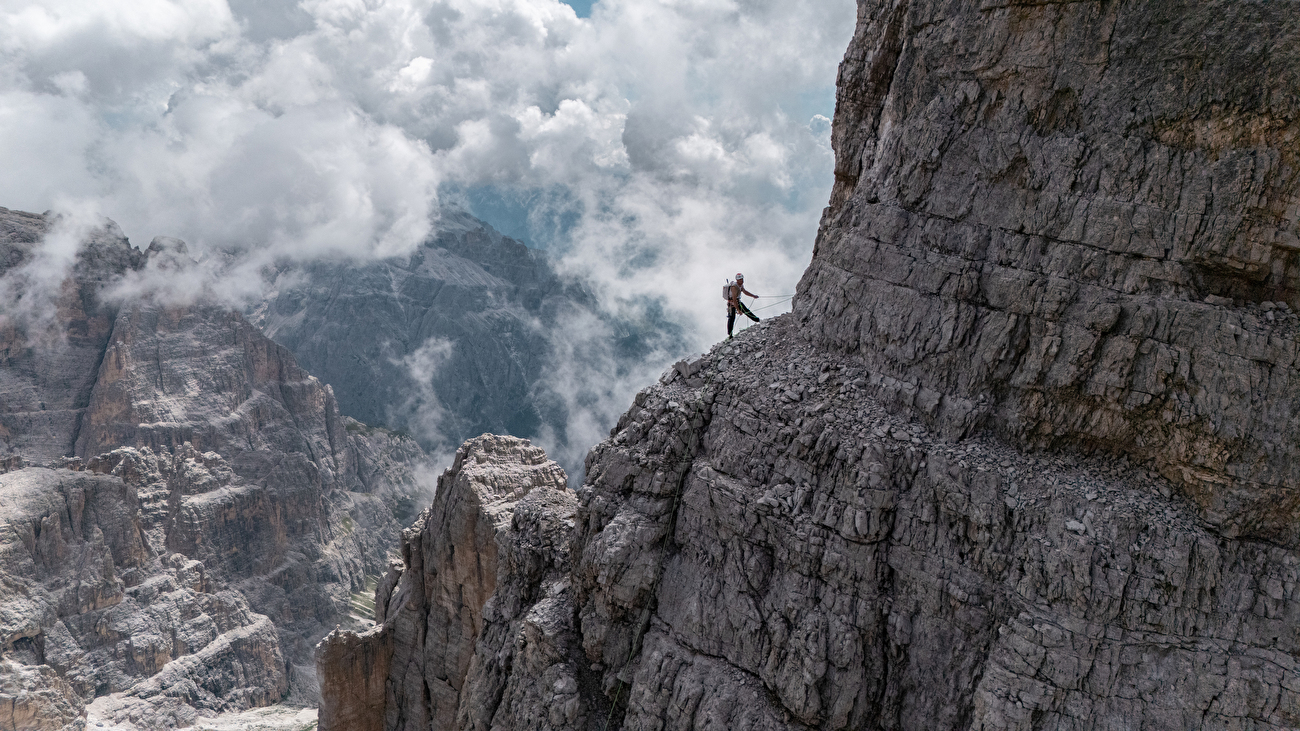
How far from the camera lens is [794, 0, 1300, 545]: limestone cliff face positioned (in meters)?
16.4

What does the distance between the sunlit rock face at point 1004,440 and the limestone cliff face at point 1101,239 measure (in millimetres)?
62

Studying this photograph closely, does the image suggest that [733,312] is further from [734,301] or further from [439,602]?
[439,602]

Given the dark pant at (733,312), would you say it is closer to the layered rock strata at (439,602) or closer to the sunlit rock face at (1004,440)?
the sunlit rock face at (1004,440)

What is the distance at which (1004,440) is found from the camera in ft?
63.1

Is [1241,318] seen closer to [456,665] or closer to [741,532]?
[741,532]

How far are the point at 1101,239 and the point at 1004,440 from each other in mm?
5425

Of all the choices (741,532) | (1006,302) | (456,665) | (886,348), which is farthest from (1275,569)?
(456,665)

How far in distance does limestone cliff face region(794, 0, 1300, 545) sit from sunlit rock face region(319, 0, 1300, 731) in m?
0.06

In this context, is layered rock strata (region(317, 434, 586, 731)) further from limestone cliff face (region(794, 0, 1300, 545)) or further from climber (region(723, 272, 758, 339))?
limestone cliff face (region(794, 0, 1300, 545))

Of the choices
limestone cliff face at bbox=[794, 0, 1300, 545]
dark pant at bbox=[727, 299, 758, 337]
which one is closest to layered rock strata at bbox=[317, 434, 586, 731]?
dark pant at bbox=[727, 299, 758, 337]

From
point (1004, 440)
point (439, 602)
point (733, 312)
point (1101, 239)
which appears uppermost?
point (733, 312)

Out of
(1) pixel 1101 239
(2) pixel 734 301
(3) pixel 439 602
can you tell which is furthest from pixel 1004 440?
(3) pixel 439 602

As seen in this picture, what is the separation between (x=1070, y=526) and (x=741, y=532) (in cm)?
818

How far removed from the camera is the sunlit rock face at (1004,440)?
53.5 ft
